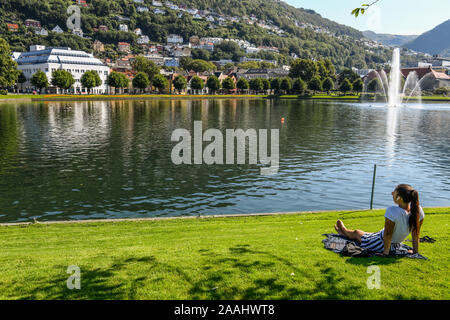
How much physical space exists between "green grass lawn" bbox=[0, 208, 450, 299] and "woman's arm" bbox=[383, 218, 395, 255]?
28 centimetres

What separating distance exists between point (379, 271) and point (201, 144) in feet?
105

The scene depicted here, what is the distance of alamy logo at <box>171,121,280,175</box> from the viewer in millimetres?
31078

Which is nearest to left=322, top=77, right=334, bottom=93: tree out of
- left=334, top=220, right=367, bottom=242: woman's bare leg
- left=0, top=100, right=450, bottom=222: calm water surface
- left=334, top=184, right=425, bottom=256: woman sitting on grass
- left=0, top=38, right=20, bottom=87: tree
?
left=0, top=38, right=20, bottom=87: tree

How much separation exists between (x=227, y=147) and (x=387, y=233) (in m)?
28.9

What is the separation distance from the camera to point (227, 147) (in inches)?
1481


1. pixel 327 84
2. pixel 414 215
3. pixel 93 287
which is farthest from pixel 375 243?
pixel 327 84

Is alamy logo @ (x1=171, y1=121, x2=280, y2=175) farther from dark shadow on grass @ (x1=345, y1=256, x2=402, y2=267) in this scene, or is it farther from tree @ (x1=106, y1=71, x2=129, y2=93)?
tree @ (x1=106, y1=71, x2=129, y2=93)

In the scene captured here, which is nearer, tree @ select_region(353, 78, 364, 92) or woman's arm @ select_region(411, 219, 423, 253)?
woman's arm @ select_region(411, 219, 423, 253)

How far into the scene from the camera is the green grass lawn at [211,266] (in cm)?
773

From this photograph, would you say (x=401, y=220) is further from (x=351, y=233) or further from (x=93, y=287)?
(x=93, y=287)

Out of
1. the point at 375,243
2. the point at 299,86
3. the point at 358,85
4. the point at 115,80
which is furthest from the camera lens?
the point at 299,86

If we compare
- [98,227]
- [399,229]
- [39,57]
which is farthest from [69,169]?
[39,57]
